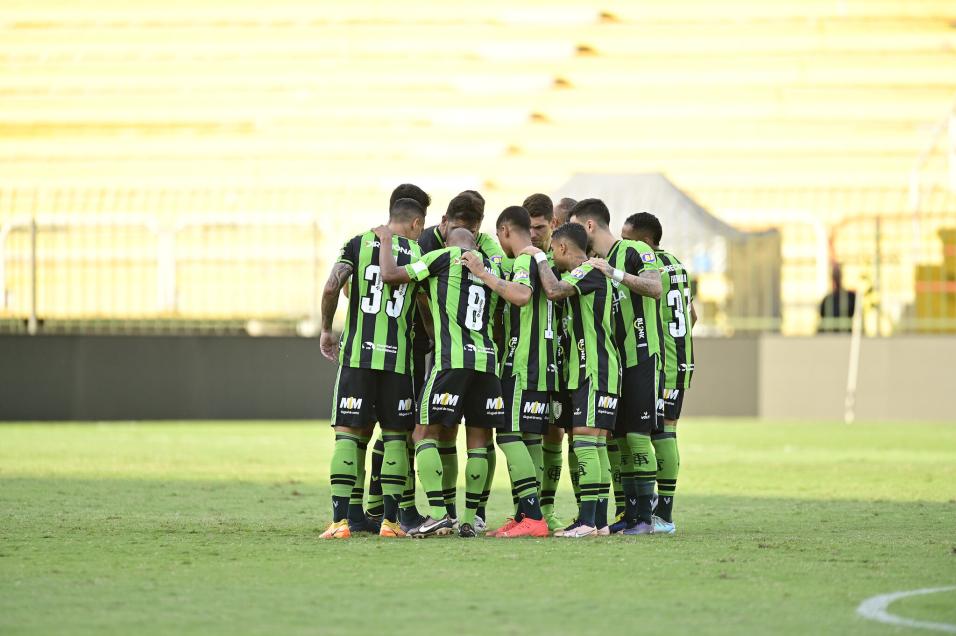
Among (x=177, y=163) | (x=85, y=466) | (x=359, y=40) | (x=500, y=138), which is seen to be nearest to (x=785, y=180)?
(x=500, y=138)

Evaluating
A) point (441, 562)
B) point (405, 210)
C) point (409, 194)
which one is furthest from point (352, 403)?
point (441, 562)

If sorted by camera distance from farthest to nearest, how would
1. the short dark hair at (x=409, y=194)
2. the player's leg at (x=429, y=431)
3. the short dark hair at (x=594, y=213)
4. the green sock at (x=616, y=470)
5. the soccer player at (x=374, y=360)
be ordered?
the green sock at (x=616, y=470) → the short dark hair at (x=594, y=213) → the short dark hair at (x=409, y=194) → the soccer player at (x=374, y=360) → the player's leg at (x=429, y=431)

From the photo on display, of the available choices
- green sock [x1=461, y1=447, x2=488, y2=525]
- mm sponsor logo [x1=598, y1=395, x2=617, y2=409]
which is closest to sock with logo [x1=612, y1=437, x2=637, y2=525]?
mm sponsor logo [x1=598, y1=395, x2=617, y2=409]

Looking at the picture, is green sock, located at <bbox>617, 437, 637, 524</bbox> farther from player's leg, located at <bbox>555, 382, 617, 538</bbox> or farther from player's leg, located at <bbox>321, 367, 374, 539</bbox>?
player's leg, located at <bbox>321, 367, 374, 539</bbox>

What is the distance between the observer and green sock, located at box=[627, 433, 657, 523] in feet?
24.2

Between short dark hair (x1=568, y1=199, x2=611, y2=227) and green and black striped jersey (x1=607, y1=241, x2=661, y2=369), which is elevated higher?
short dark hair (x1=568, y1=199, x2=611, y2=227)

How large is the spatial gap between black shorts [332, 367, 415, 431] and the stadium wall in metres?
9.28

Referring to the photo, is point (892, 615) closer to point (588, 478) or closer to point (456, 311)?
point (588, 478)

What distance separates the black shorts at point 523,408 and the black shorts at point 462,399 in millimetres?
47

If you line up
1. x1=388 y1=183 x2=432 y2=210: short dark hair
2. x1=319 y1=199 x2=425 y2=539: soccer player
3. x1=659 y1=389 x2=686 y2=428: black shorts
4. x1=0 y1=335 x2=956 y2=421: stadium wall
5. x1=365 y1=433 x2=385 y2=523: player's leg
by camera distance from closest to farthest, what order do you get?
x1=319 y1=199 x2=425 y2=539: soccer player < x1=388 y1=183 x2=432 y2=210: short dark hair < x1=365 y1=433 x2=385 y2=523: player's leg < x1=659 y1=389 x2=686 y2=428: black shorts < x1=0 y1=335 x2=956 y2=421: stadium wall

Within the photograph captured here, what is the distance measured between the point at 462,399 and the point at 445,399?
0.09 meters

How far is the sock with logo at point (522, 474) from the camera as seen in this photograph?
23.6ft

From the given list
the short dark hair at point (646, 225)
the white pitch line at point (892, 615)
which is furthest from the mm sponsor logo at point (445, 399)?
the white pitch line at point (892, 615)

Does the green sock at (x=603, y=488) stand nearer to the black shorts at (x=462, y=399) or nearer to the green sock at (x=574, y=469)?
the green sock at (x=574, y=469)
